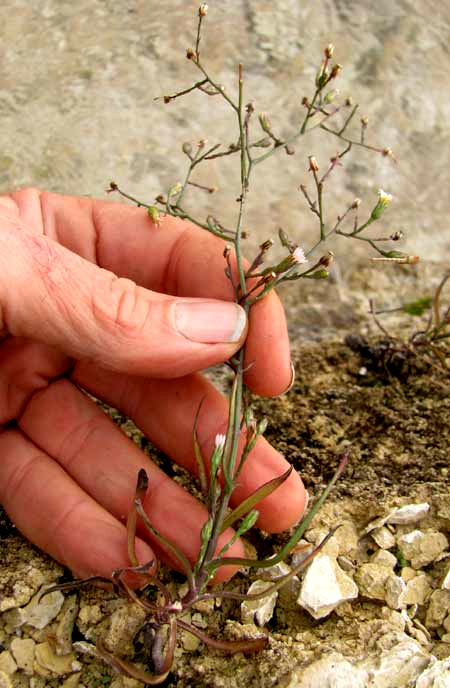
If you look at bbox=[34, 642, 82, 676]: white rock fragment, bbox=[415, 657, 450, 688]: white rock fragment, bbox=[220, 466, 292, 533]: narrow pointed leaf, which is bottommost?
bbox=[34, 642, 82, 676]: white rock fragment

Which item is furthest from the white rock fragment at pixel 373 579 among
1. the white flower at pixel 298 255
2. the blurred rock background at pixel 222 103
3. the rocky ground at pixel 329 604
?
the blurred rock background at pixel 222 103

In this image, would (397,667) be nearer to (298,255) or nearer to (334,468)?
(334,468)

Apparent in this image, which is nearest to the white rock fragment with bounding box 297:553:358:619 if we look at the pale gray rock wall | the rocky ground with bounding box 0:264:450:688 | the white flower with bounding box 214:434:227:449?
the rocky ground with bounding box 0:264:450:688

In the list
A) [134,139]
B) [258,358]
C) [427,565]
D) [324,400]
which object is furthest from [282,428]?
[134,139]

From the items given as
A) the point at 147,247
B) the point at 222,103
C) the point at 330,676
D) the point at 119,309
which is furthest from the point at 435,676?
the point at 222,103

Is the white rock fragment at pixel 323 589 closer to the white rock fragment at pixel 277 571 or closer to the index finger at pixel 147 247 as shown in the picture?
the white rock fragment at pixel 277 571

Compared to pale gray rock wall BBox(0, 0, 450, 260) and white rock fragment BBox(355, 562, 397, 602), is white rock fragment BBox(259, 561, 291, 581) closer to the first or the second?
white rock fragment BBox(355, 562, 397, 602)
